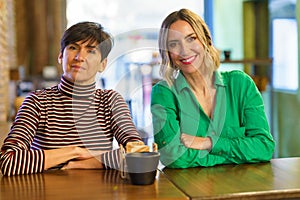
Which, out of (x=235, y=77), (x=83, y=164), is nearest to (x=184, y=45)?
(x=235, y=77)

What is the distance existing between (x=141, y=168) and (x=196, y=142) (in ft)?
1.05

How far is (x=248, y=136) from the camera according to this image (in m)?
Result: 1.56

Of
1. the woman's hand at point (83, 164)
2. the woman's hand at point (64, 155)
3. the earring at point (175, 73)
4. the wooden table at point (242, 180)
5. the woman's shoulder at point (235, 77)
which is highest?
the earring at point (175, 73)

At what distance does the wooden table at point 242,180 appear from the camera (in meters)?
1.17

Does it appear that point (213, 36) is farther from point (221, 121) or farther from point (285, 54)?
point (221, 121)

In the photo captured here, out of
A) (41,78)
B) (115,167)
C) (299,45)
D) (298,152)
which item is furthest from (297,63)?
(115,167)

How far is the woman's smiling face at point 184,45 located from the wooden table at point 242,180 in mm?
372

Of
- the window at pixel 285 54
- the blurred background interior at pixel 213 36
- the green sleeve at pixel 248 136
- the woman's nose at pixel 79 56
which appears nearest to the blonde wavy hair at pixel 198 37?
the green sleeve at pixel 248 136

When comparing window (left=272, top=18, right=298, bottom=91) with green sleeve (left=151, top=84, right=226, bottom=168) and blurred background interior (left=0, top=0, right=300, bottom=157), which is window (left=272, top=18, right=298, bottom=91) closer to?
blurred background interior (left=0, top=0, right=300, bottom=157)

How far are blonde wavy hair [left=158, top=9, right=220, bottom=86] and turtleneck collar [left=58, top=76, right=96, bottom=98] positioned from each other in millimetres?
266

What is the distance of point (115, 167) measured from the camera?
1418 mm

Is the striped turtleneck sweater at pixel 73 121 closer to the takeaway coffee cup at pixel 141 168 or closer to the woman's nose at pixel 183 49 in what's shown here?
the takeaway coffee cup at pixel 141 168

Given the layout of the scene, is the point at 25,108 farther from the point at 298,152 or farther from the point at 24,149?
the point at 298,152

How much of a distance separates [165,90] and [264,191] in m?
0.55
